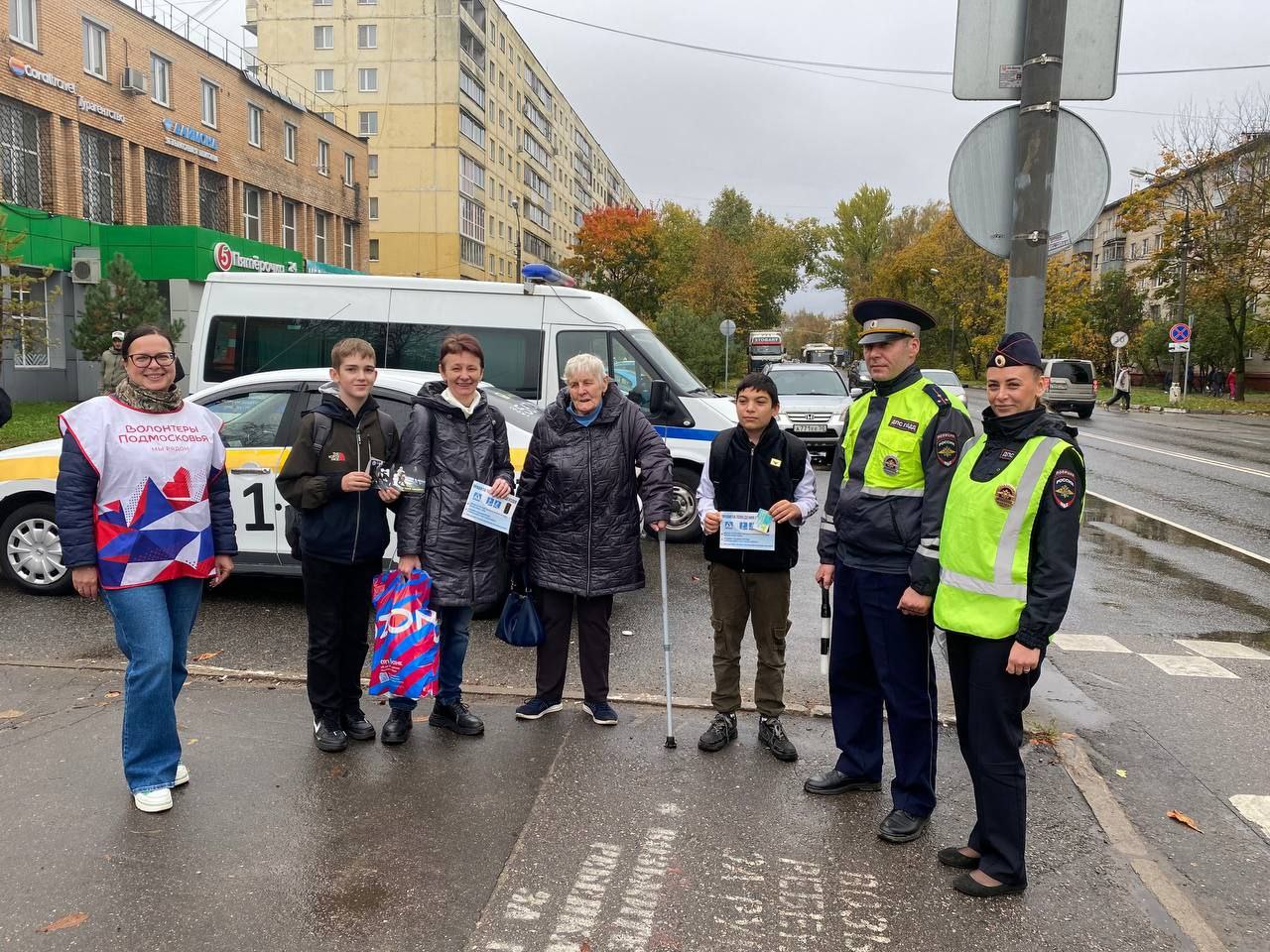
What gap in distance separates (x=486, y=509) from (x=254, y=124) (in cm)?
3568

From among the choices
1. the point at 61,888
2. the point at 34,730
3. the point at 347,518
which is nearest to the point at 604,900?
the point at 61,888

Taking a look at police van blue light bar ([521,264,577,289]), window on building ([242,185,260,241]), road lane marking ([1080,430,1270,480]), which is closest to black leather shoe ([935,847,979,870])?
police van blue light bar ([521,264,577,289])

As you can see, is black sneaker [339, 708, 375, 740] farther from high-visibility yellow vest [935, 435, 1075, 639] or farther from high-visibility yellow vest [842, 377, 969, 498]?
high-visibility yellow vest [935, 435, 1075, 639]

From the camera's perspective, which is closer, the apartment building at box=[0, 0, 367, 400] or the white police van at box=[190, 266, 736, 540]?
the white police van at box=[190, 266, 736, 540]

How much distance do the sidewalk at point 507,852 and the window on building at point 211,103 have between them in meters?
32.5

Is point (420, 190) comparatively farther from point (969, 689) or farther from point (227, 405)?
point (969, 689)

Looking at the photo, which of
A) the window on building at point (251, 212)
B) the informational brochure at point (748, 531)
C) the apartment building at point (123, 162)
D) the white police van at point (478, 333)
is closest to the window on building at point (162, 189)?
the apartment building at point (123, 162)

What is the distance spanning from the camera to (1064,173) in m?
4.74

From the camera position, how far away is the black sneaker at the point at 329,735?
4371mm

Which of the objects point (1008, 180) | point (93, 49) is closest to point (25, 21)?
point (93, 49)

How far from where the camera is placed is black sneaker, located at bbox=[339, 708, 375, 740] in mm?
4523

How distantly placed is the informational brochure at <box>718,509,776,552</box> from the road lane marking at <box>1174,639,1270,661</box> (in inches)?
150

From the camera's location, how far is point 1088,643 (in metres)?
6.57

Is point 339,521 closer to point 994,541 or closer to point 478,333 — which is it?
point 994,541
